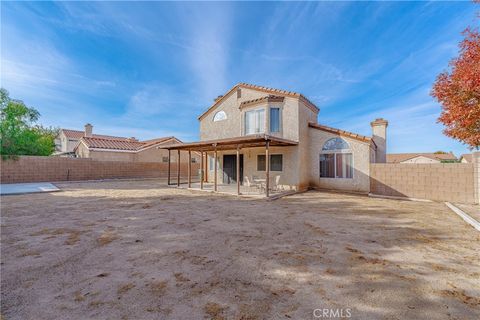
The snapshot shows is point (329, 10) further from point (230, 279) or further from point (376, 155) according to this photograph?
point (230, 279)

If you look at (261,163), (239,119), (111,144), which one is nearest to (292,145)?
(261,163)

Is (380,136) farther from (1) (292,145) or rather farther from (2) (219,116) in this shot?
(2) (219,116)

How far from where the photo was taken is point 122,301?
238 centimetres

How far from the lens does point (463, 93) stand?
7590mm

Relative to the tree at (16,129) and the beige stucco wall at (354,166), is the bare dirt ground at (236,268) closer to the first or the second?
the beige stucco wall at (354,166)

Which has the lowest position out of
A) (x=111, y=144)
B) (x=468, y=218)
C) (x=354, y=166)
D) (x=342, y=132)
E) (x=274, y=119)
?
(x=468, y=218)

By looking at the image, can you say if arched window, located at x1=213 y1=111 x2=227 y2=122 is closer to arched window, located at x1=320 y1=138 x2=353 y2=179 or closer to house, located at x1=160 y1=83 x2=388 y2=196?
house, located at x1=160 y1=83 x2=388 y2=196

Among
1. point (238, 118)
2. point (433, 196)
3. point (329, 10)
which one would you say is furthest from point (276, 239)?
point (329, 10)

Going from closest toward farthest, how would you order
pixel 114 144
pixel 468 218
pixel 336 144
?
1. pixel 468 218
2. pixel 336 144
3. pixel 114 144

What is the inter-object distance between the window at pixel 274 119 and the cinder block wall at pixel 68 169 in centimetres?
1574

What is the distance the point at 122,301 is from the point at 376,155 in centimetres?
1758

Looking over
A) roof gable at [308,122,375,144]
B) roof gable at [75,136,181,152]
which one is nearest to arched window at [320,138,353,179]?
roof gable at [308,122,375,144]

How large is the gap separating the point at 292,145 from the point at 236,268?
1018cm

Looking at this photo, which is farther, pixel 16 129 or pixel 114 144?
pixel 114 144
